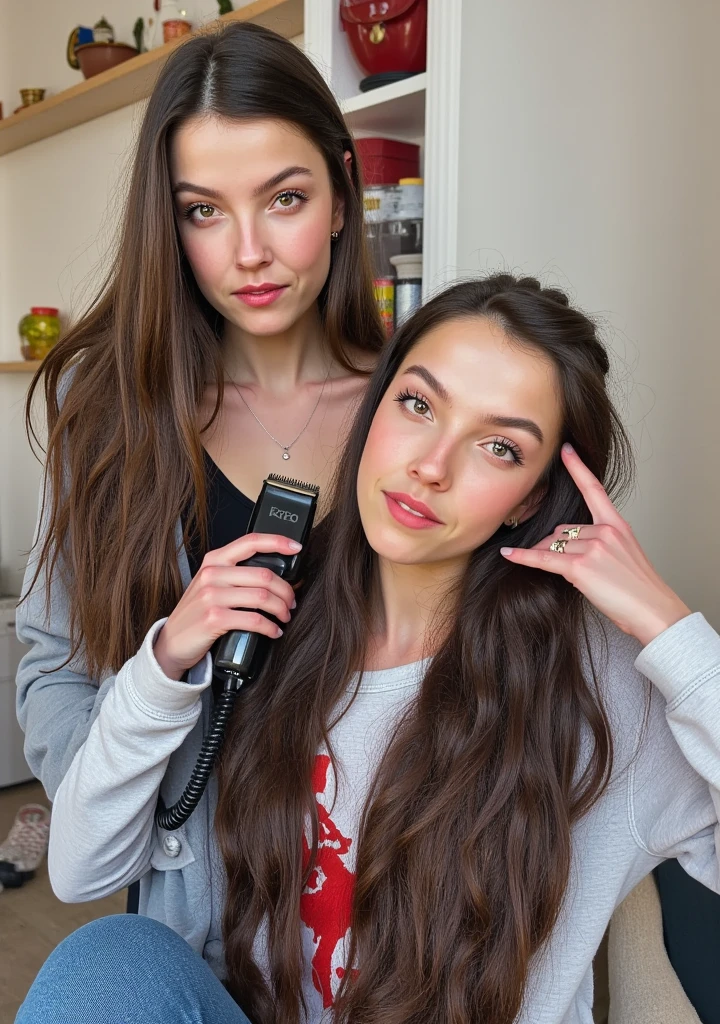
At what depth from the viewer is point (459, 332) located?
1084 mm

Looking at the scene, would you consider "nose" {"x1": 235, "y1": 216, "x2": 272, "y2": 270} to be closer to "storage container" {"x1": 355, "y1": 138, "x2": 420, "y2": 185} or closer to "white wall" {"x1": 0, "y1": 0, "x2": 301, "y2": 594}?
"storage container" {"x1": 355, "y1": 138, "x2": 420, "y2": 185}

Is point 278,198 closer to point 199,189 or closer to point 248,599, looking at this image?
point 199,189

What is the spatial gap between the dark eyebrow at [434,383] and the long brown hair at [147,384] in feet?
1.10

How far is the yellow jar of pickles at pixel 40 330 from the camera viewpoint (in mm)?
3270

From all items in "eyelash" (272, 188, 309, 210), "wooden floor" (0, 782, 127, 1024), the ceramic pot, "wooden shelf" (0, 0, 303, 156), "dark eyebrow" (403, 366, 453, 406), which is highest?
the ceramic pot

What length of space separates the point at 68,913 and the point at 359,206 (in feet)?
6.74

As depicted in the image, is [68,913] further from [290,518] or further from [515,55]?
[515,55]

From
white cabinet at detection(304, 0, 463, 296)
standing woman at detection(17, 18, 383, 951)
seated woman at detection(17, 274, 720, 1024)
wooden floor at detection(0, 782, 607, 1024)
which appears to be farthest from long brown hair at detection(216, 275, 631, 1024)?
wooden floor at detection(0, 782, 607, 1024)

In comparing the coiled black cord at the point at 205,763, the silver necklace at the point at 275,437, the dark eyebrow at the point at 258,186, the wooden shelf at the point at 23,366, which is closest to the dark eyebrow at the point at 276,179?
the dark eyebrow at the point at 258,186

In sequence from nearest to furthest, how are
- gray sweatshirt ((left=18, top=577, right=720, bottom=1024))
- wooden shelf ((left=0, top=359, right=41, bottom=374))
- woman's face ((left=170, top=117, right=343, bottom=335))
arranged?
1. gray sweatshirt ((left=18, top=577, right=720, bottom=1024))
2. woman's face ((left=170, top=117, right=343, bottom=335))
3. wooden shelf ((left=0, top=359, right=41, bottom=374))

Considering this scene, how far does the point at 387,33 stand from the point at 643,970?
1546 millimetres

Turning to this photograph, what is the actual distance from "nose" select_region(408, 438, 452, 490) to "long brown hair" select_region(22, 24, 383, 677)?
357 mm

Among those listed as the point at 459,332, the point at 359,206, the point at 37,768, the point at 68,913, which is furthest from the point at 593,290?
the point at 68,913

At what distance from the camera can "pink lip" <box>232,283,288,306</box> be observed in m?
1.20
